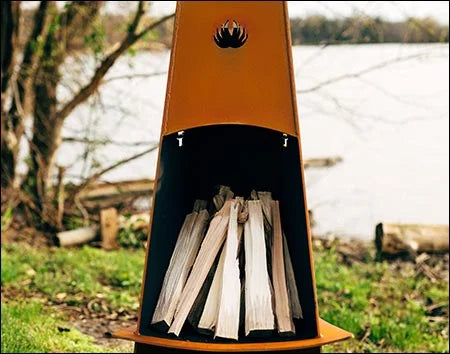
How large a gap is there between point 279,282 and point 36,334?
197 centimetres

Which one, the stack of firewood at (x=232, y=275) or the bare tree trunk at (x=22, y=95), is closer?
the stack of firewood at (x=232, y=275)

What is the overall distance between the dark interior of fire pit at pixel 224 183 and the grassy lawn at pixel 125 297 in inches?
63.1

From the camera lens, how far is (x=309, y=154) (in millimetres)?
8180

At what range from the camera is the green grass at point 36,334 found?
13.5 ft

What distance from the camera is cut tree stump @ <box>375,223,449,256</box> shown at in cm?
664

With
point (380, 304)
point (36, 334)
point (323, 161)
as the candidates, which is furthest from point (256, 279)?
point (323, 161)

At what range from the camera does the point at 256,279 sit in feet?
8.96

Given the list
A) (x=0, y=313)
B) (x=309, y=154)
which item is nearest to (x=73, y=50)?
(x=309, y=154)

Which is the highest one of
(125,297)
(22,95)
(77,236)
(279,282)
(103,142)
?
(22,95)

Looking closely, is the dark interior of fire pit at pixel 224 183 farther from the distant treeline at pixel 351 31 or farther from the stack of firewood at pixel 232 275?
the distant treeline at pixel 351 31

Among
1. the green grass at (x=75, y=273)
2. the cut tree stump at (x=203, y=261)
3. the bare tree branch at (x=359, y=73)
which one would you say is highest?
the bare tree branch at (x=359, y=73)

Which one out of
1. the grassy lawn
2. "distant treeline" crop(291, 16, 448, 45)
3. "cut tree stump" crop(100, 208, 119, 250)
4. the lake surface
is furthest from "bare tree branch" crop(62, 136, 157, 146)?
"distant treeline" crop(291, 16, 448, 45)

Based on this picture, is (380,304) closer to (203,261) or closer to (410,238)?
(410,238)

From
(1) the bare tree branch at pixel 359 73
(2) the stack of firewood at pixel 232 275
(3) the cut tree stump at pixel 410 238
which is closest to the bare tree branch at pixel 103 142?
(1) the bare tree branch at pixel 359 73
